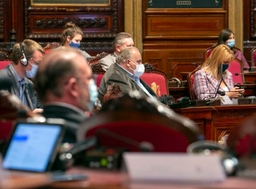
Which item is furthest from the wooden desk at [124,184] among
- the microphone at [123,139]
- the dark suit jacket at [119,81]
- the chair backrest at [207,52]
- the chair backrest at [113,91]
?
the chair backrest at [207,52]

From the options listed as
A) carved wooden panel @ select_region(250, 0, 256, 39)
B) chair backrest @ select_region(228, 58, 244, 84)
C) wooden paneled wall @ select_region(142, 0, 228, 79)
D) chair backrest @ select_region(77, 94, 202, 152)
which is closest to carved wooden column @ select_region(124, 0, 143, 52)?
wooden paneled wall @ select_region(142, 0, 228, 79)

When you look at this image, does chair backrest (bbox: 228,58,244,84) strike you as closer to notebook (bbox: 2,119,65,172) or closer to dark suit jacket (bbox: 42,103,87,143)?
dark suit jacket (bbox: 42,103,87,143)

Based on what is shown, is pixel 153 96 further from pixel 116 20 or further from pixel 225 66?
pixel 116 20

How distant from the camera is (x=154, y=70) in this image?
25.5 feet

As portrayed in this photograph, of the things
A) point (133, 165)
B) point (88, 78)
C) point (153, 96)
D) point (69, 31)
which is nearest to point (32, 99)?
point (153, 96)

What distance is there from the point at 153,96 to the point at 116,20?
4.10 metres

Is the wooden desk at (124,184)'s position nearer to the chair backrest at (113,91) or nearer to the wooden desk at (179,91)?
the chair backrest at (113,91)

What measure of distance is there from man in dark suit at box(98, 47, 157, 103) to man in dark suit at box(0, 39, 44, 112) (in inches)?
30.8

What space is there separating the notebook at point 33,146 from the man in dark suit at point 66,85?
324 mm

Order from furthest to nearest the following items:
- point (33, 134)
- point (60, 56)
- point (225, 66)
A: point (225, 66)
point (60, 56)
point (33, 134)

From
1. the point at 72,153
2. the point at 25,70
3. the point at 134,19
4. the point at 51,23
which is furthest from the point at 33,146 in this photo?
the point at 134,19

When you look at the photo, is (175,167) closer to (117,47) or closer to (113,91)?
(113,91)

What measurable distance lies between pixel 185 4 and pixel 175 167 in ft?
30.8

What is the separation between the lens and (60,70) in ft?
8.59
